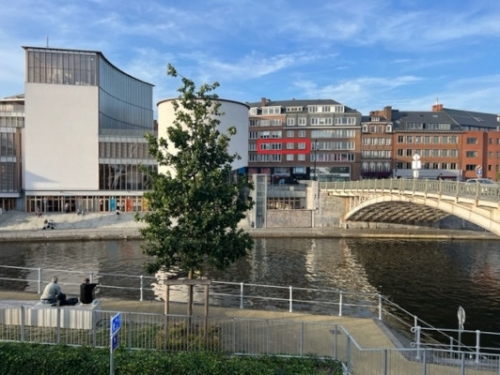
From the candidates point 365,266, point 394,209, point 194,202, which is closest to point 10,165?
point 365,266

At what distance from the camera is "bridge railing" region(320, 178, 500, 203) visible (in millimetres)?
22531

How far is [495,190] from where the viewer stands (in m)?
21.7

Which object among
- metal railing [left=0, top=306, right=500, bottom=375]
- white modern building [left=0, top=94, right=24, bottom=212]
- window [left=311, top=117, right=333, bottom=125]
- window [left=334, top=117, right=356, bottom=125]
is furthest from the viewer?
window [left=311, top=117, right=333, bottom=125]

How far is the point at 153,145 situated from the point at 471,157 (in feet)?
275

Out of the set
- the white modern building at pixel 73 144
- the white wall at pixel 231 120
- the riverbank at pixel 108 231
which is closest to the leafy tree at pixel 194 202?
Answer: the riverbank at pixel 108 231

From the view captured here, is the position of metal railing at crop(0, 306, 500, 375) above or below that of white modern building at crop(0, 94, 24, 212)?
below

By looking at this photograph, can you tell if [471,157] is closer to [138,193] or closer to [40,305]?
[138,193]

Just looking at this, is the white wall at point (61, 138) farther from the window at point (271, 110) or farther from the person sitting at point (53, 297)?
the person sitting at point (53, 297)

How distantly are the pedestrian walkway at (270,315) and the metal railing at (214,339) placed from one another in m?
1.52

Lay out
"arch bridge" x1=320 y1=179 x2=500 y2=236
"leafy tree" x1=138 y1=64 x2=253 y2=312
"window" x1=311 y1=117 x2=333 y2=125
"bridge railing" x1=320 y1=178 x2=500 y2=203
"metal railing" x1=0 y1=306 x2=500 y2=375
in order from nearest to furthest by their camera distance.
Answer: "metal railing" x1=0 y1=306 x2=500 y2=375, "leafy tree" x1=138 y1=64 x2=253 y2=312, "bridge railing" x1=320 y1=178 x2=500 y2=203, "arch bridge" x1=320 y1=179 x2=500 y2=236, "window" x1=311 y1=117 x2=333 y2=125

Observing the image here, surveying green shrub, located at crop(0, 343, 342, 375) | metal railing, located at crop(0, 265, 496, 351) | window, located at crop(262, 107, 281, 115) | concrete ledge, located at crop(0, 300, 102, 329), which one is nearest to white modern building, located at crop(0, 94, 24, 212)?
metal railing, located at crop(0, 265, 496, 351)

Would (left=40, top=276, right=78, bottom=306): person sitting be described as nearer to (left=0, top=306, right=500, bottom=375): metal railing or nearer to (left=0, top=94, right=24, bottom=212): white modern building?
(left=0, top=306, right=500, bottom=375): metal railing

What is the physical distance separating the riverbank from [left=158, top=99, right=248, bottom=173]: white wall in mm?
10888

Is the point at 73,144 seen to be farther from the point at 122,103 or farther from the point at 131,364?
the point at 131,364
